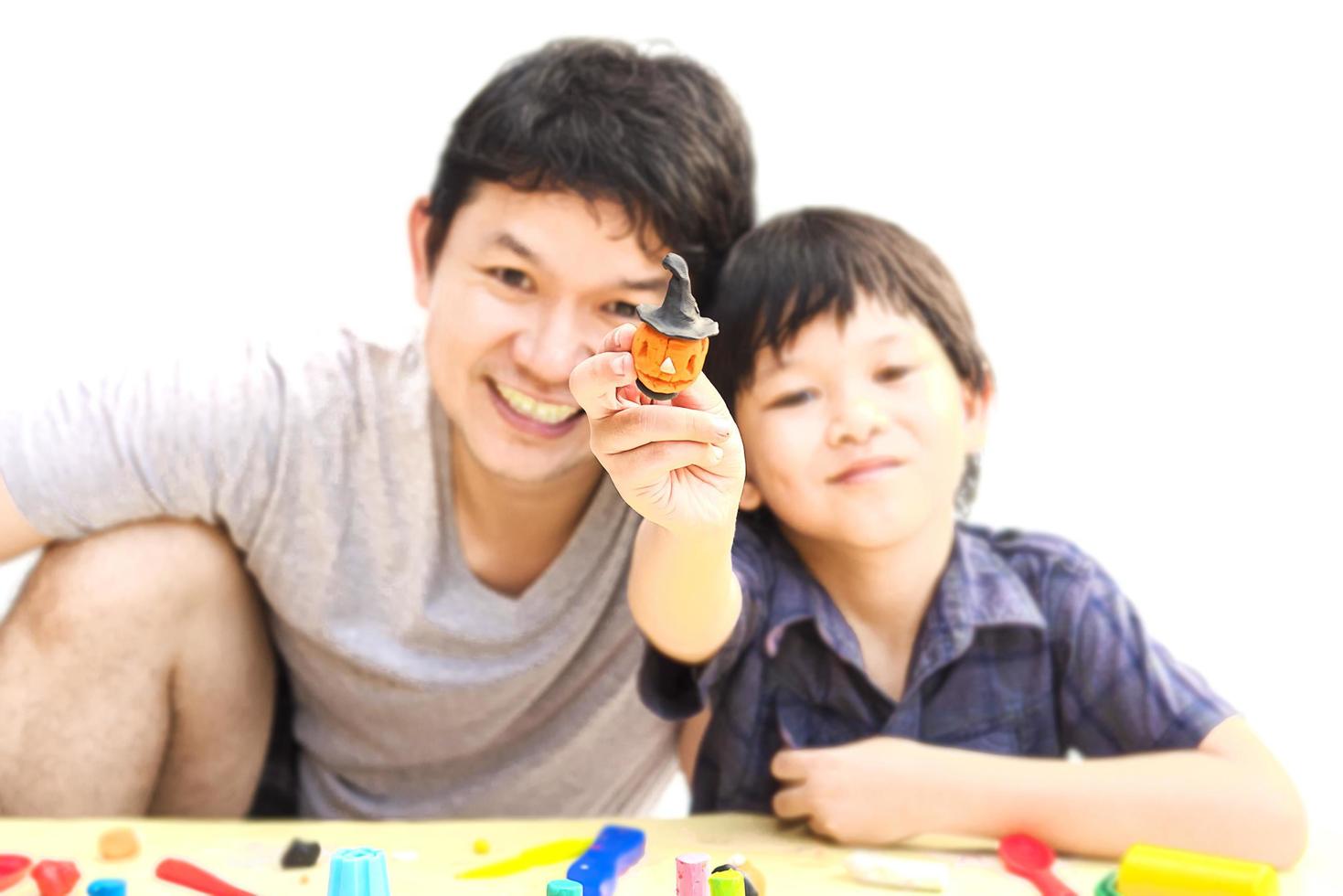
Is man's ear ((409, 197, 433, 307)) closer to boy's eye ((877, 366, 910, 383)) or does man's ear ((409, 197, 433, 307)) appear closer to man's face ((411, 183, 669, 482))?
man's face ((411, 183, 669, 482))

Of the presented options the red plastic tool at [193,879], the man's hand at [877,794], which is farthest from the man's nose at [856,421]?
the red plastic tool at [193,879]

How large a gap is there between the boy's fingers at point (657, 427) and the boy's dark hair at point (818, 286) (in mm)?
369

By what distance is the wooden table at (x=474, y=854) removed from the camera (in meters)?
1.02

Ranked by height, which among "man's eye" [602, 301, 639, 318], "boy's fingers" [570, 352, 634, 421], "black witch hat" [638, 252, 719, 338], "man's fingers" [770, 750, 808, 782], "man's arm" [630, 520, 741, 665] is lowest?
"man's fingers" [770, 750, 808, 782]

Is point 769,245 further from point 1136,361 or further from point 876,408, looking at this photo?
point 1136,361

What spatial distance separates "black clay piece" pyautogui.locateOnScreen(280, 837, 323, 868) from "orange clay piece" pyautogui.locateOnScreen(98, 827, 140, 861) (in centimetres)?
11

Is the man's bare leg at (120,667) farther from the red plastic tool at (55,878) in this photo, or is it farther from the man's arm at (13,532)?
the red plastic tool at (55,878)

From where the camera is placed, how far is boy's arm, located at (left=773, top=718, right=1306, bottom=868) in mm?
1102

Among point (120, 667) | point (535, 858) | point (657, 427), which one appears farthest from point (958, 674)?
point (120, 667)

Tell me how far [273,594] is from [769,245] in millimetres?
596

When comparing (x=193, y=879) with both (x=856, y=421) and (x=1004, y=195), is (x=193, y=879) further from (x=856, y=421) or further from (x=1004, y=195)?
(x=1004, y=195)

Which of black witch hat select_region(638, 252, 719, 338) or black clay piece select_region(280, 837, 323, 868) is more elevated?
black witch hat select_region(638, 252, 719, 338)

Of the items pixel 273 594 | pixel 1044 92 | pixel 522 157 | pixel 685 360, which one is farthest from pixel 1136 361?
pixel 685 360

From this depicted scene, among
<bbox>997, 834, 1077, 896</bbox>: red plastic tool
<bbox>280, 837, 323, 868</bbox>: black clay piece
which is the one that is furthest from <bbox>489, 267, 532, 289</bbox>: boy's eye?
<bbox>997, 834, 1077, 896</bbox>: red plastic tool
